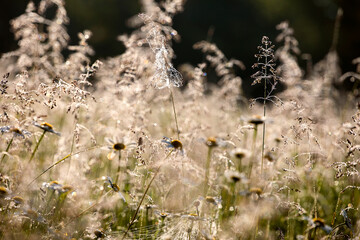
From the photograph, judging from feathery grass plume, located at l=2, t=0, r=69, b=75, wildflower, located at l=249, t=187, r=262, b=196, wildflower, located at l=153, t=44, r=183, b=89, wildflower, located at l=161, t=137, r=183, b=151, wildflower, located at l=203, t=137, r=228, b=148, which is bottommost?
wildflower, located at l=249, t=187, r=262, b=196

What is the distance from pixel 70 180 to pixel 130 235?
44 centimetres

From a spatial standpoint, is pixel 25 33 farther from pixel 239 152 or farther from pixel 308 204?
pixel 308 204

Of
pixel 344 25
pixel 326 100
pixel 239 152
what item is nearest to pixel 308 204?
pixel 239 152

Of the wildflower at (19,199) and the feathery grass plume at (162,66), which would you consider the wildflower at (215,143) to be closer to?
the feathery grass plume at (162,66)

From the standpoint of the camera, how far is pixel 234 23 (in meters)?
16.5

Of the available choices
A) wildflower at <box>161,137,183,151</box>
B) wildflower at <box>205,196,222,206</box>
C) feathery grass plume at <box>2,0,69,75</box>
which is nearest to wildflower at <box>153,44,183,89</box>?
wildflower at <box>161,137,183,151</box>

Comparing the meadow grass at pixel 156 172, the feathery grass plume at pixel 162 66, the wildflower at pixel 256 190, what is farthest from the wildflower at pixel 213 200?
the feathery grass plume at pixel 162 66

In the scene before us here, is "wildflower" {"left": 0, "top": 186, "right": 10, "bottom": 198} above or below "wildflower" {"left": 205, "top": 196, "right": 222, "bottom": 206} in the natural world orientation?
below

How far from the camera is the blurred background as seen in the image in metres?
13.3

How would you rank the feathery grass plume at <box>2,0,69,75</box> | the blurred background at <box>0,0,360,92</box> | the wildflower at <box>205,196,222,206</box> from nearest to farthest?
the wildflower at <box>205,196,222,206</box> → the feathery grass plume at <box>2,0,69,75</box> → the blurred background at <box>0,0,360,92</box>

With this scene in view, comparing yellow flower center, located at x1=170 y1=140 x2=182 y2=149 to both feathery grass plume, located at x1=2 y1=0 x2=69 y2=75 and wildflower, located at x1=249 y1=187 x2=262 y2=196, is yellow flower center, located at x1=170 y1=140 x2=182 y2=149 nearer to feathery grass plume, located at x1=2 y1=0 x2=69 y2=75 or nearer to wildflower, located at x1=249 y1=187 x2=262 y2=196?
wildflower, located at x1=249 y1=187 x2=262 y2=196

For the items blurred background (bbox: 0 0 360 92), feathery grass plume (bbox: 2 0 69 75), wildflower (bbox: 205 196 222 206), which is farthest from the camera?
blurred background (bbox: 0 0 360 92)

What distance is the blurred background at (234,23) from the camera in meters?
13.3

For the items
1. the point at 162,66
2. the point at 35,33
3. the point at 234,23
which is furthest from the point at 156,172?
the point at 234,23
